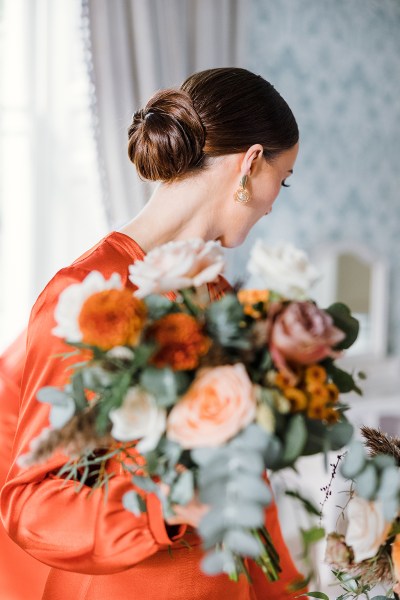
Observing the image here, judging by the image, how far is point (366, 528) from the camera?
2.74ft

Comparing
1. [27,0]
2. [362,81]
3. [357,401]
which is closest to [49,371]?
[27,0]

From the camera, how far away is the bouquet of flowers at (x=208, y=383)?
68 cm

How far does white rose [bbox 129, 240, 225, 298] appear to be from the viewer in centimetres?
75

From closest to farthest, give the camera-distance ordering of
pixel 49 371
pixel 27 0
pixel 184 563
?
pixel 49 371, pixel 184 563, pixel 27 0

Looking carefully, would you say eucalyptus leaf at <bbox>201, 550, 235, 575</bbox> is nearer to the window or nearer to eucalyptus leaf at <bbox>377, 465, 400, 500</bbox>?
eucalyptus leaf at <bbox>377, 465, 400, 500</bbox>

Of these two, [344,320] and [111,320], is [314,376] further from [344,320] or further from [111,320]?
[111,320]

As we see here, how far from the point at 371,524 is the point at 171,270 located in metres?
0.37

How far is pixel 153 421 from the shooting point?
Answer: 0.71m

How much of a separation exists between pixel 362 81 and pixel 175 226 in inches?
116

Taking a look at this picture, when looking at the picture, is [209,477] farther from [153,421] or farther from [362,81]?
[362,81]

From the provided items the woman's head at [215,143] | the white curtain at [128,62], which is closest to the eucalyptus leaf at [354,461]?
the woman's head at [215,143]

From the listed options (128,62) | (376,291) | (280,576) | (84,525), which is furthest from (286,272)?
(376,291)

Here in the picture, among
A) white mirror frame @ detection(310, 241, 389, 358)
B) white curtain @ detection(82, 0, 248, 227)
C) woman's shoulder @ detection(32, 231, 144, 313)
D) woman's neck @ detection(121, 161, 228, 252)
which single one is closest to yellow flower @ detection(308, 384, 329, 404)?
woman's shoulder @ detection(32, 231, 144, 313)

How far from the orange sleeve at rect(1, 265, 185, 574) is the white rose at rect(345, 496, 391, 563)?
0.21 metres
